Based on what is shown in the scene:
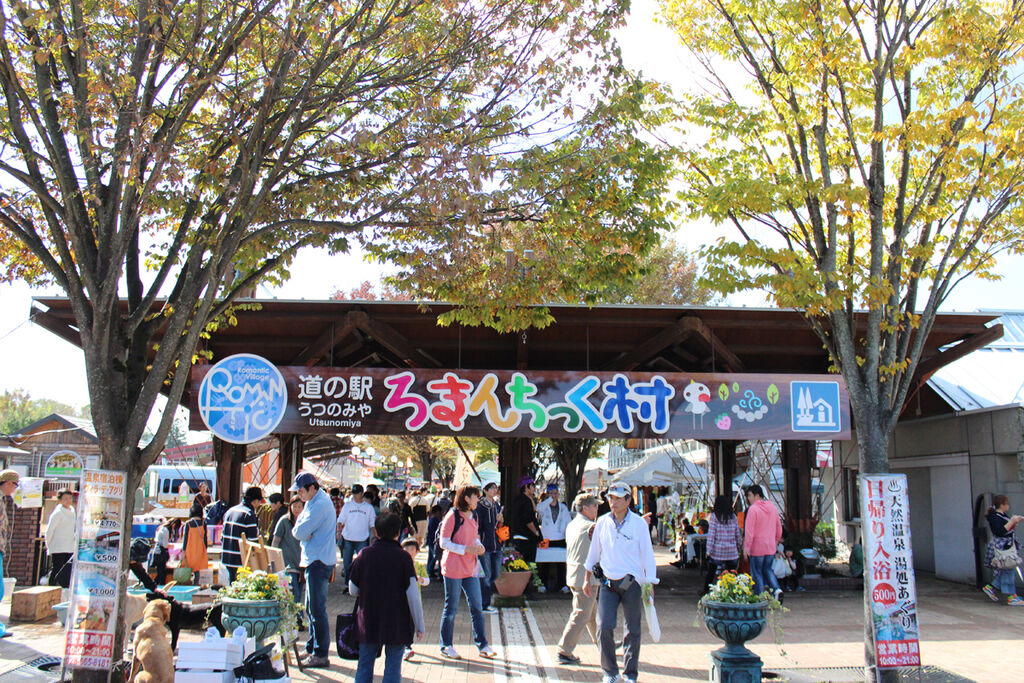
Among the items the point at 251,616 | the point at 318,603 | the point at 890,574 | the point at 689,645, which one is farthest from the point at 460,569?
the point at 890,574

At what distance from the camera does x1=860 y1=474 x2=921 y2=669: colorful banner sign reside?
6.44 meters

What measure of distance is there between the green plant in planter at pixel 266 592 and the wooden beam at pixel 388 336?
612cm

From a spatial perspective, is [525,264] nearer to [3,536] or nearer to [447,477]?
[3,536]

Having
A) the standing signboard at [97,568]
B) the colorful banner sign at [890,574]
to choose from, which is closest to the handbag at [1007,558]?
the colorful banner sign at [890,574]

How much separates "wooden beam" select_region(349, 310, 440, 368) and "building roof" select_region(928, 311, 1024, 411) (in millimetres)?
9441

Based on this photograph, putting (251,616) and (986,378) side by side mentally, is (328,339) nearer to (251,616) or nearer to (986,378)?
(251,616)

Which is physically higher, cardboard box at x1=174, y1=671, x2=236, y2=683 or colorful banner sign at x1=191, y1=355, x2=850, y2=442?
colorful banner sign at x1=191, y1=355, x2=850, y2=442

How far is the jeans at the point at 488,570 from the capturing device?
1012cm

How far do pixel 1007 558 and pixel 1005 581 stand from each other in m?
0.39

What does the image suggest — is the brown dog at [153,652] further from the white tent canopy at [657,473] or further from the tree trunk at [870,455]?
the white tent canopy at [657,473]

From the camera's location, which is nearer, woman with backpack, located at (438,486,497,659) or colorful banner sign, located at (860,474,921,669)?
colorful banner sign, located at (860,474,921,669)

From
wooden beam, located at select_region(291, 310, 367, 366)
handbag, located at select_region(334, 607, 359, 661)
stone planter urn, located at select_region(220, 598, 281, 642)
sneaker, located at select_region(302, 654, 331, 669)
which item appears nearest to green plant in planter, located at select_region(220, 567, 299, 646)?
stone planter urn, located at select_region(220, 598, 281, 642)

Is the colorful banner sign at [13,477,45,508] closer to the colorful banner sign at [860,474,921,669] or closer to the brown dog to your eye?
the brown dog

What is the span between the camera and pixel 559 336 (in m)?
13.7
